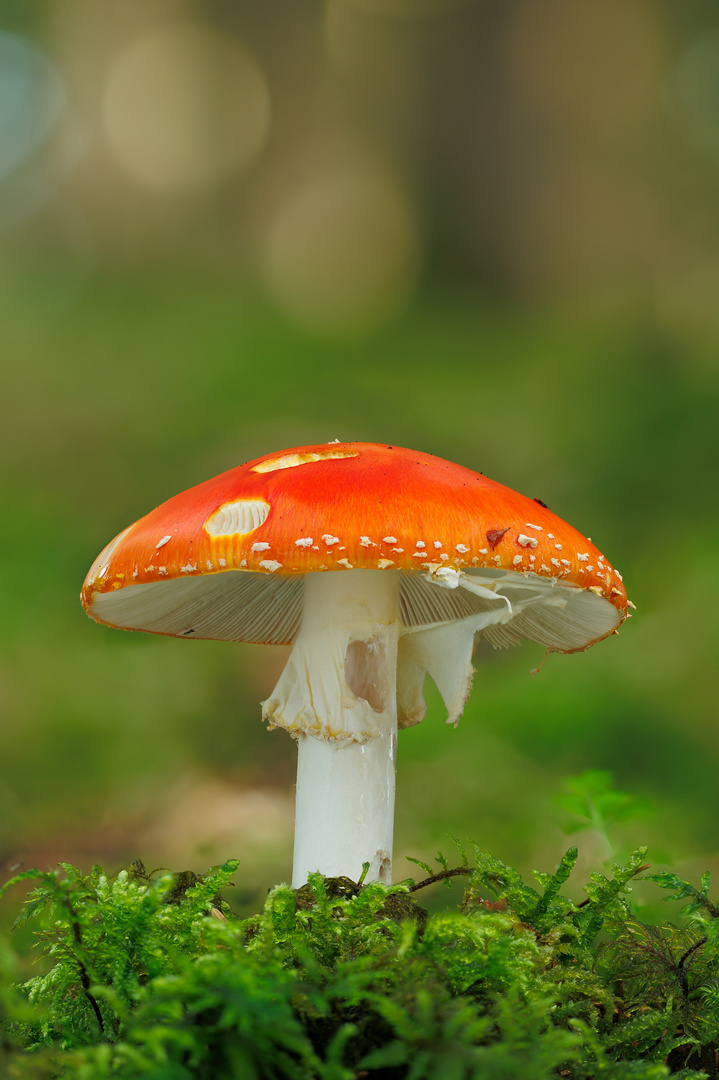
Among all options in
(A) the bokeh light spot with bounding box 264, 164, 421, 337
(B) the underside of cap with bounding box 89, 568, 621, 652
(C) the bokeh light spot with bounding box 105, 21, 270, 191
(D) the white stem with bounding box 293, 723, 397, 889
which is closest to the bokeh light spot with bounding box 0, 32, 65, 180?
(C) the bokeh light spot with bounding box 105, 21, 270, 191

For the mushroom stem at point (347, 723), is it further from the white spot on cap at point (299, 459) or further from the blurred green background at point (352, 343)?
the blurred green background at point (352, 343)

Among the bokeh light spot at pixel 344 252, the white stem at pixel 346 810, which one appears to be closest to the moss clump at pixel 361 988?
the white stem at pixel 346 810

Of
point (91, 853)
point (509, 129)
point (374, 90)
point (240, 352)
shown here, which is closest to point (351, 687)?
point (91, 853)

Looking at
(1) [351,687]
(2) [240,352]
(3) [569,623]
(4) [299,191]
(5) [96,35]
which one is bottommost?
(1) [351,687]

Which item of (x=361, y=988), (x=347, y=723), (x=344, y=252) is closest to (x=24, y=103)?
(x=344, y=252)

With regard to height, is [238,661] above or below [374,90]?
below

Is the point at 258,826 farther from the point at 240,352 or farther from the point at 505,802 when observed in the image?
the point at 240,352

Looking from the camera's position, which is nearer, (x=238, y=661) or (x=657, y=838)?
(x=657, y=838)

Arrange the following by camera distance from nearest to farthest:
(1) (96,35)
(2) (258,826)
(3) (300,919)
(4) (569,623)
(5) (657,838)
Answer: (3) (300,919) < (4) (569,623) < (5) (657,838) < (2) (258,826) < (1) (96,35)
